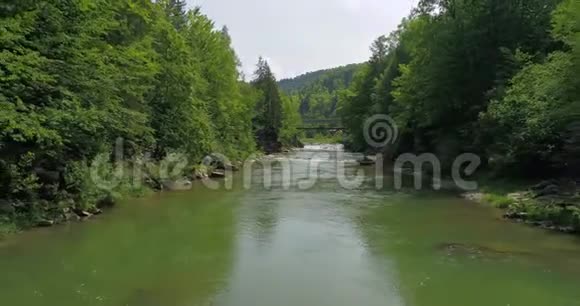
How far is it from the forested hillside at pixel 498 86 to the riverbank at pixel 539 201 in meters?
1.35

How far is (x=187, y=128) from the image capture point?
3138 centimetres

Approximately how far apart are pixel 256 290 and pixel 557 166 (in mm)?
17612

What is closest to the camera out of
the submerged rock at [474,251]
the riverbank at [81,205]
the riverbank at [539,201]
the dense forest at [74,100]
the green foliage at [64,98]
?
the submerged rock at [474,251]

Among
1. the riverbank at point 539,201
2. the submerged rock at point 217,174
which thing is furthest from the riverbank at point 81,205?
the riverbank at point 539,201

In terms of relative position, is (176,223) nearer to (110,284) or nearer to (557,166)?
(110,284)

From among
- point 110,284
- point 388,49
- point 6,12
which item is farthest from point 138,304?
point 388,49

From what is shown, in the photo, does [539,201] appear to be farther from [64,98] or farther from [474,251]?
[64,98]

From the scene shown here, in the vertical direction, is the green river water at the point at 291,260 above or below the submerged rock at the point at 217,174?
below

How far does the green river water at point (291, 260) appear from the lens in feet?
34.4

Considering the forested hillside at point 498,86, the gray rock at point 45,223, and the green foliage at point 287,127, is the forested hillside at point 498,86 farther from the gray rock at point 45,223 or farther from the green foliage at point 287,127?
the green foliage at point 287,127

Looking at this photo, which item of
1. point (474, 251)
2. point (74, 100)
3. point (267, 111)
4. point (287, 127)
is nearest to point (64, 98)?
point (74, 100)

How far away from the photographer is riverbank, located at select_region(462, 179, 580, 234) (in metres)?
16.8

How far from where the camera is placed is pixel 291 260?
44.3 ft

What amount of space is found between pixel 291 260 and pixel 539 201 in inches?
437
